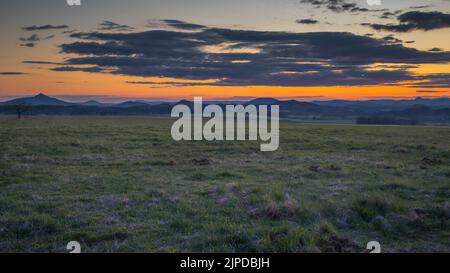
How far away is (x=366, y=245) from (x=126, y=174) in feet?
39.4

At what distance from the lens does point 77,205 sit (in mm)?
11742

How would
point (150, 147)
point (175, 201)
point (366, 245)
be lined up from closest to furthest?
point (366, 245) < point (175, 201) < point (150, 147)

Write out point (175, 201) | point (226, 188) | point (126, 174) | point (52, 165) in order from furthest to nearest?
point (52, 165)
point (126, 174)
point (226, 188)
point (175, 201)

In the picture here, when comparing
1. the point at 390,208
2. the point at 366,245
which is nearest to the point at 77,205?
the point at 366,245

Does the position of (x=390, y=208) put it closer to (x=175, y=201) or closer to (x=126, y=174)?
(x=175, y=201)

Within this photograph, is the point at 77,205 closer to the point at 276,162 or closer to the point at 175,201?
the point at 175,201

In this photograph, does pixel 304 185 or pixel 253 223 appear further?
pixel 304 185

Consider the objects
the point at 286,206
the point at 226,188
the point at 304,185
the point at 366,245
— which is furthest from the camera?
the point at 304,185

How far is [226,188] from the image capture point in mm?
14070

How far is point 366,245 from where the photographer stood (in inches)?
339

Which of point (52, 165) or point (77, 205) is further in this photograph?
point (52, 165)

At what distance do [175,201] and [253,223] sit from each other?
11.2 feet

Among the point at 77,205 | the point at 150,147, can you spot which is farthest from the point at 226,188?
the point at 150,147

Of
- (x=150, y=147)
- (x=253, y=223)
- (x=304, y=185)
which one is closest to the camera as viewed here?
(x=253, y=223)
